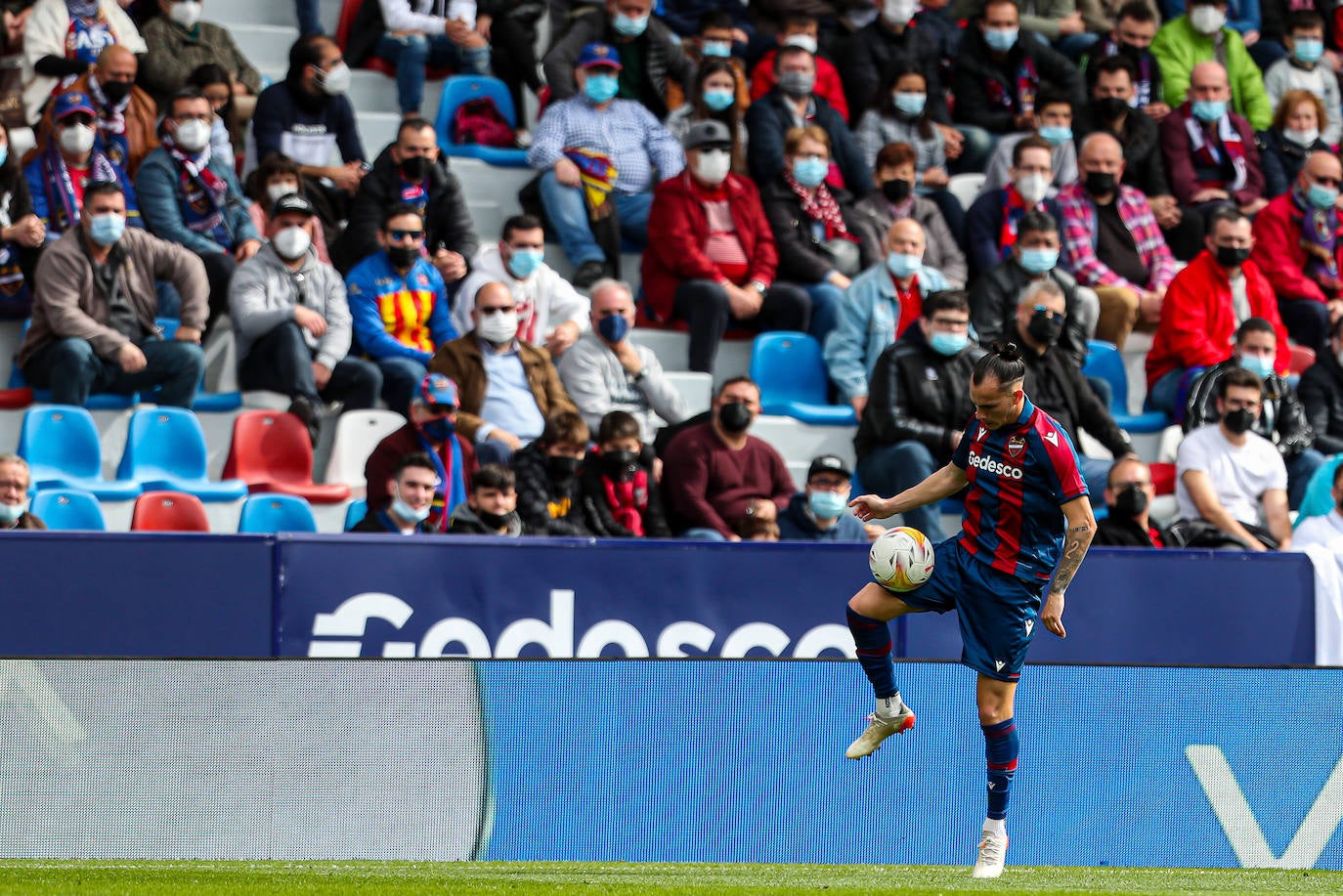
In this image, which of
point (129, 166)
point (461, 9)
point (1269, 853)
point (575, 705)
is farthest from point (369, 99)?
point (1269, 853)

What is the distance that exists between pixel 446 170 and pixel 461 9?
199cm

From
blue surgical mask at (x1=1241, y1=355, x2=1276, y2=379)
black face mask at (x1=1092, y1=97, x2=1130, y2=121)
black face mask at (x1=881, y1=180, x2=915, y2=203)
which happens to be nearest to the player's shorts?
blue surgical mask at (x1=1241, y1=355, x2=1276, y2=379)

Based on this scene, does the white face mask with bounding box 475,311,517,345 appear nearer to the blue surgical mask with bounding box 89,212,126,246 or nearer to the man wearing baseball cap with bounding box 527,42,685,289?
the man wearing baseball cap with bounding box 527,42,685,289

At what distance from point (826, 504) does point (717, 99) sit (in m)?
3.93

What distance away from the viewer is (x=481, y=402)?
38.9 ft

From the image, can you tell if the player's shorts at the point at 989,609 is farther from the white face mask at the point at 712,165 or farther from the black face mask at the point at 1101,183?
the black face mask at the point at 1101,183

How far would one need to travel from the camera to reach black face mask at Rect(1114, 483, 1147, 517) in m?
11.4

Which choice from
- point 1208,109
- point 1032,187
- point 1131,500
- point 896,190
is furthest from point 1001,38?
point 1131,500

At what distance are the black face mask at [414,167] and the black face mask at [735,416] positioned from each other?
9.07ft

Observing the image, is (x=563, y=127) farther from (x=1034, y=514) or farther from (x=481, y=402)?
(x=1034, y=514)

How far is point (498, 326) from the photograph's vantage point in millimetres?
12008

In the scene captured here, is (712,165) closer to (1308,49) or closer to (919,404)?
(919,404)

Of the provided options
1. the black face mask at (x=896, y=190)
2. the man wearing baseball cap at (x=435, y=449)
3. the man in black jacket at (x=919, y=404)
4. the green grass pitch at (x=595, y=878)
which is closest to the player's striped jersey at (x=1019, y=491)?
the green grass pitch at (x=595, y=878)

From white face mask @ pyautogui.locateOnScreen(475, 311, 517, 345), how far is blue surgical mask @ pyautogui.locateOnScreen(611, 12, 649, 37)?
3.13 metres
